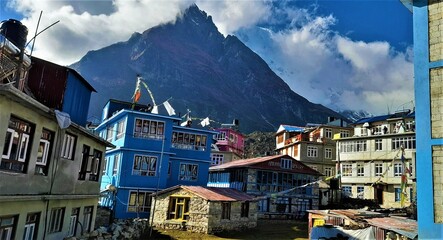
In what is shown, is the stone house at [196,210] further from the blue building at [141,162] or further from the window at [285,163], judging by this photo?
the window at [285,163]

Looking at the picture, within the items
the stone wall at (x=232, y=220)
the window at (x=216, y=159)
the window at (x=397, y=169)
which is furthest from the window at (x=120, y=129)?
the window at (x=397, y=169)

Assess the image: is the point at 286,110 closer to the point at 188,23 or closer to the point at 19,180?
the point at 188,23

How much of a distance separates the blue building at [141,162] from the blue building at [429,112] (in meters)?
21.0

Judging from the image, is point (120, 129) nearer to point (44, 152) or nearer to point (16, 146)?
A: point (44, 152)

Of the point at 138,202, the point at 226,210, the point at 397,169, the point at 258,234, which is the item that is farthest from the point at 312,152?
the point at 138,202

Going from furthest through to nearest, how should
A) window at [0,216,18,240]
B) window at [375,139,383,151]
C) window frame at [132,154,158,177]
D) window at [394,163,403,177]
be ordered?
window at [375,139,383,151] → window at [394,163,403,177] → window frame at [132,154,158,177] → window at [0,216,18,240]

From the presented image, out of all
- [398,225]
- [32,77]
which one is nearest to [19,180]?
[32,77]

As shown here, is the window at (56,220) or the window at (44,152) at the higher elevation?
the window at (44,152)

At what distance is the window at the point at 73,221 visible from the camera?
1693 centimetres

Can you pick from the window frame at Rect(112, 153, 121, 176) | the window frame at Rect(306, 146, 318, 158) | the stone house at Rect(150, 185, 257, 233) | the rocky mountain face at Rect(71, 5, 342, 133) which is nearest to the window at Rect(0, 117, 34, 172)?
the stone house at Rect(150, 185, 257, 233)

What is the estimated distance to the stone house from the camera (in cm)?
2614

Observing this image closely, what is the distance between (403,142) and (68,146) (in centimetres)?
4079

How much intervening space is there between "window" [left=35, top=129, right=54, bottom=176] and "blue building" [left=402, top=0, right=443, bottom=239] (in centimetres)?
1310

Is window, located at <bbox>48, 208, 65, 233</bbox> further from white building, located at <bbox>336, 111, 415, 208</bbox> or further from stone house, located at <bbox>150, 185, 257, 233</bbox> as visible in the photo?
white building, located at <bbox>336, 111, 415, 208</bbox>
